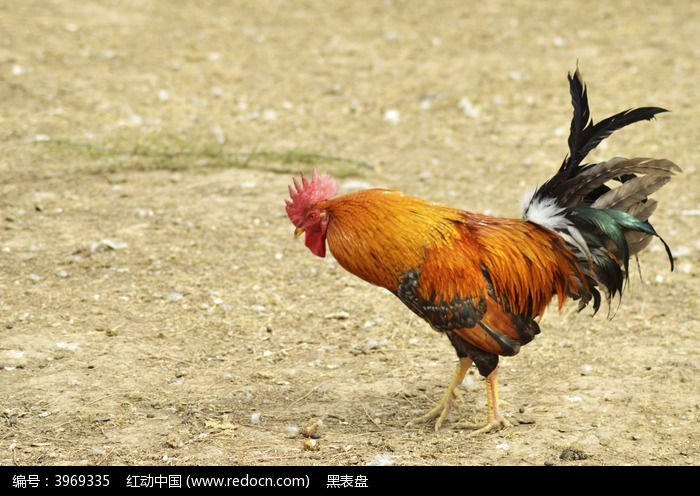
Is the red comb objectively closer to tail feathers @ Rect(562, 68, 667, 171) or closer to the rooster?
the rooster

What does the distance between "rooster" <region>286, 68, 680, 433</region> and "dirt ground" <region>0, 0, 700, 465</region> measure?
64 centimetres

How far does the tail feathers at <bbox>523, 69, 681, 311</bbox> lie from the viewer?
478cm

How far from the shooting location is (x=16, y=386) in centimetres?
528

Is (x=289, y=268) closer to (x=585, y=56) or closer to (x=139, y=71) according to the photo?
(x=139, y=71)

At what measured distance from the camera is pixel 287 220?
7961 millimetres

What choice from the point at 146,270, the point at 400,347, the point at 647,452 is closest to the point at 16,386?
the point at 146,270

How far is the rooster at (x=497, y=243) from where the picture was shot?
4758 mm

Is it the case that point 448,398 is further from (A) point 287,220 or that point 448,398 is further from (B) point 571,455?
(A) point 287,220

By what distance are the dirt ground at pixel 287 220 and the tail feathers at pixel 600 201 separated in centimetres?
92

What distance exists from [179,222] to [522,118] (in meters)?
4.57

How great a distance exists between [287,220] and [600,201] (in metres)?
3.60

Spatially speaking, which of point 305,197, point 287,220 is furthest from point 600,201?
point 287,220
